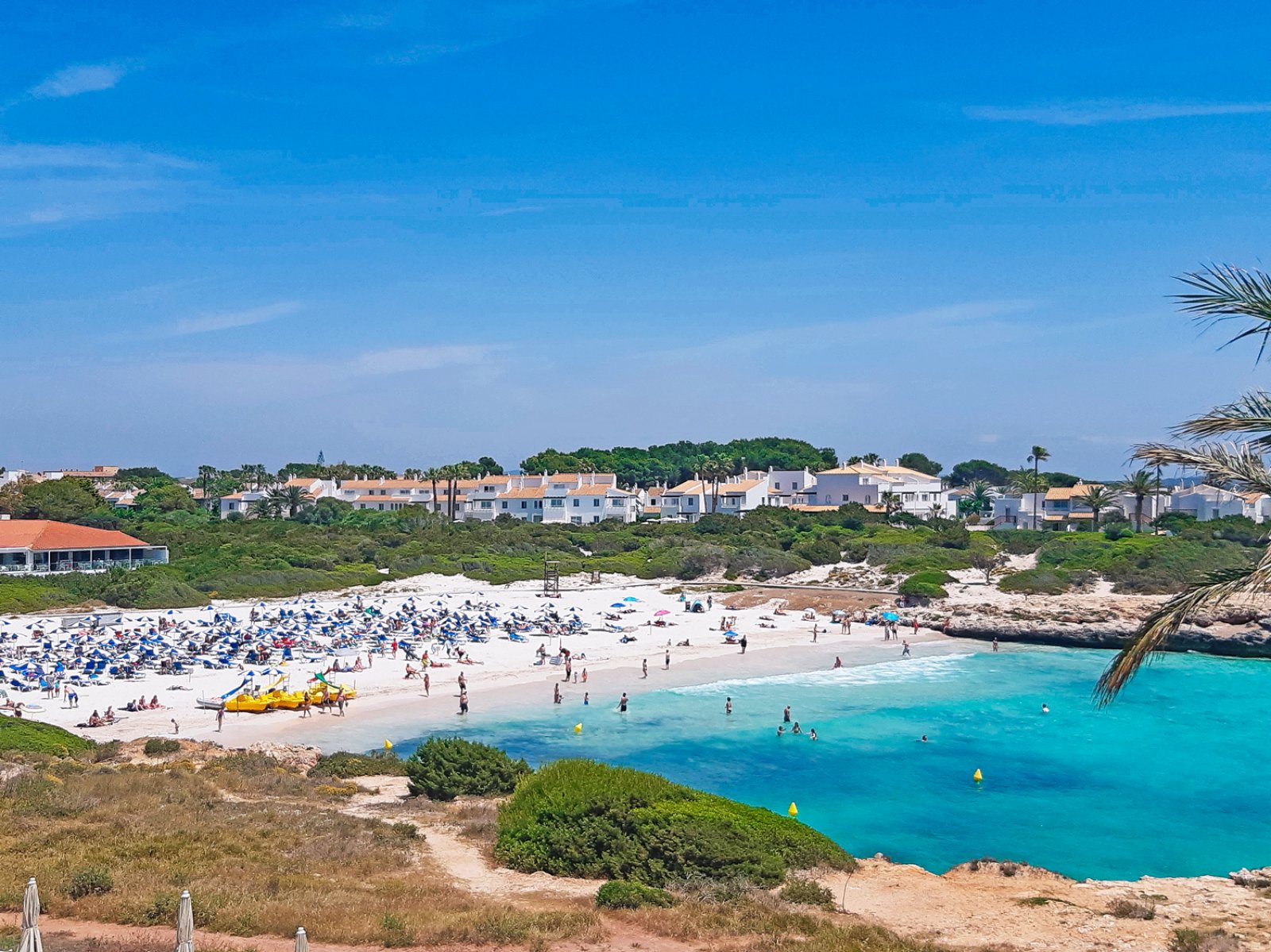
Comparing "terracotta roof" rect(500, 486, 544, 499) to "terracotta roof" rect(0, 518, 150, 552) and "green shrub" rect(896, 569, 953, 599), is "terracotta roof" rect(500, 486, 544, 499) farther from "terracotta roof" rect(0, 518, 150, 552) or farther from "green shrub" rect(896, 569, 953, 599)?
"green shrub" rect(896, 569, 953, 599)

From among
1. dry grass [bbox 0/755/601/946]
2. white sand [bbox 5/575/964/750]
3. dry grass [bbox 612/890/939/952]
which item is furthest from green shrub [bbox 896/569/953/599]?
dry grass [bbox 612/890/939/952]

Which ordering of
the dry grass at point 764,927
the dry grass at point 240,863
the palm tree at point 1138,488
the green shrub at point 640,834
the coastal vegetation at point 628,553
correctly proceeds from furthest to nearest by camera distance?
the palm tree at point 1138,488 → the coastal vegetation at point 628,553 → the green shrub at point 640,834 → the dry grass at point 764,927 → the dry grass at point 240,863

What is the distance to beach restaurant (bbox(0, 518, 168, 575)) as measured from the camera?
62125 millimetres

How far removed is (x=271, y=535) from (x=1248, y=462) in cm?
8329

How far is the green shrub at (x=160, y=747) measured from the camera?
25.8 metres

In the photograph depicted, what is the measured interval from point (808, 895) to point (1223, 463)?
8.94 metres

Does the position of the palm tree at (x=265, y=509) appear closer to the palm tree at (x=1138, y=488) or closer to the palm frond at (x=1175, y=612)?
the palm tree at (x=1138, y=488)

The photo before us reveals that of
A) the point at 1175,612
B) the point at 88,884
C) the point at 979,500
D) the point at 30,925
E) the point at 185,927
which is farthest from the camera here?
the point at 979,500

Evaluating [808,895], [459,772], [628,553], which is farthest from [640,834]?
[628,553]

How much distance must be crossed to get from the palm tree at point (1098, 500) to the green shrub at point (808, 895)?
8308 cm

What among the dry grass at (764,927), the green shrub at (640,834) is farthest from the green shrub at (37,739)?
the dry grass at (764,927)

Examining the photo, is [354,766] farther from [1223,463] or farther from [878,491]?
[878,491]

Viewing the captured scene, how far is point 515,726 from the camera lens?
3275 cm

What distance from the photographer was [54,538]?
64125mm
